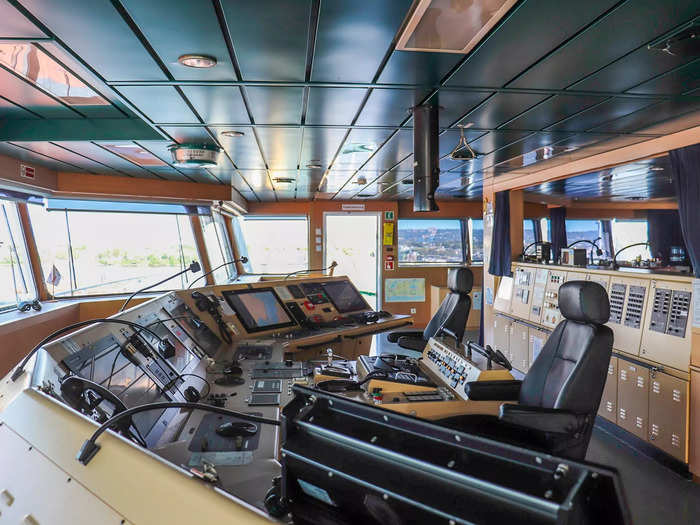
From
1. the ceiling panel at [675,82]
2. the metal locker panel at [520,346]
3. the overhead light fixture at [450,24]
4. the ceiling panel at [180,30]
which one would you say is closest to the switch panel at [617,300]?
the metal locker panel at [520,346]

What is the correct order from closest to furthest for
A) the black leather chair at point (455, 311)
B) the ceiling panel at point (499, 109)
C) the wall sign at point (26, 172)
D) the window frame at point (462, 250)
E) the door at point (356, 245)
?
the ceiling panel at point (499, 109)
the black leather chair at point (455, 311)
the wall sign at point (26, 172)
the door at point (356, 245)
the window frame at point (462, 250)

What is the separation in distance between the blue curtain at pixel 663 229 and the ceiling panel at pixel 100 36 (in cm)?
1057

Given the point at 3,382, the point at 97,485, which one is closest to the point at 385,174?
the point at 3,382

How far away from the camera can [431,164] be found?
289 centimetres

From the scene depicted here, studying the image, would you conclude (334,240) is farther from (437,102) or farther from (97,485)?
(97,485)

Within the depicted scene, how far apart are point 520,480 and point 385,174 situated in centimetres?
525

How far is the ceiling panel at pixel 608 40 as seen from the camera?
1708 millimetres

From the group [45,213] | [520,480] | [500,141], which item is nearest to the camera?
[520,480]

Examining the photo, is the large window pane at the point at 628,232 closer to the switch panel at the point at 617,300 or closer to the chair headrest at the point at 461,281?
the switch panel at the point at 617,300

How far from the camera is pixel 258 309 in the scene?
12.9 ft

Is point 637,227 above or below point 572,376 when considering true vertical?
above

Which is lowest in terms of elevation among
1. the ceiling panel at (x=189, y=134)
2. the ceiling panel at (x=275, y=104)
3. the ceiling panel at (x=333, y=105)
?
the ceiling panel at (x=333, y=105)

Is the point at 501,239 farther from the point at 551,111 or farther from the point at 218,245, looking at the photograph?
the point at 218,245

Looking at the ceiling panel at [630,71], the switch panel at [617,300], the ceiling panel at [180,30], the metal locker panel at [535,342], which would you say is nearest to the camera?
the ceiling panel at [180,30]
